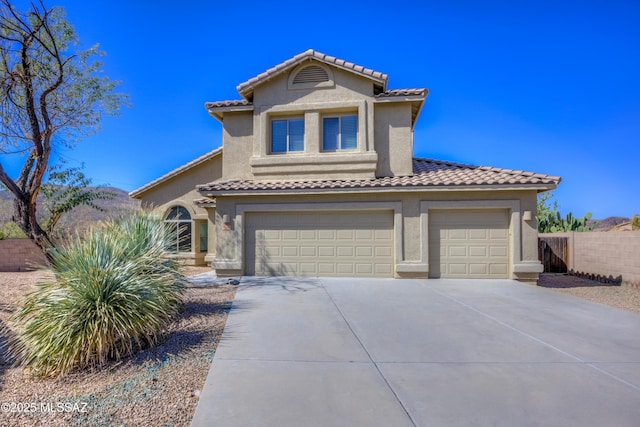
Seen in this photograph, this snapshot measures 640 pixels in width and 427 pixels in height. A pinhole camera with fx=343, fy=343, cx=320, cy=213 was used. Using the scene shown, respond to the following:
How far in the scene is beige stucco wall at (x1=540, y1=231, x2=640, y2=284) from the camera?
11102 mm

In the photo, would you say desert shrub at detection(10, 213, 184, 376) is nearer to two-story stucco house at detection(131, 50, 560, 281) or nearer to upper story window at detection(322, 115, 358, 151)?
two-story stucco house at detection(131, 50, 560, 281)

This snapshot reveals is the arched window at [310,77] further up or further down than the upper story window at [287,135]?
further up

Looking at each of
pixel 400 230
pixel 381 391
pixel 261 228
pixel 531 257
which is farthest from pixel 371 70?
pixel 381 391

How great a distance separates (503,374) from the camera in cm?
435

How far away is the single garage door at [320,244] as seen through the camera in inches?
478

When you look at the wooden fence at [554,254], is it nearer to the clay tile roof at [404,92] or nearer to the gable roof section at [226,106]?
the clay tile roof at [404,92]

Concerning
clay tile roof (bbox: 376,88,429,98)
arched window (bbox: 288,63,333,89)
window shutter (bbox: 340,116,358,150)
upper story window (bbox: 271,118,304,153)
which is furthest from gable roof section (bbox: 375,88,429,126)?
upper story window (bbox: 271,118,304,153)

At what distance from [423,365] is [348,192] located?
7.88 m

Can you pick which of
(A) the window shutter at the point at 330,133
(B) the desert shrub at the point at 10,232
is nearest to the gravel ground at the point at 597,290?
(A) the window shutter at the point at 330,133

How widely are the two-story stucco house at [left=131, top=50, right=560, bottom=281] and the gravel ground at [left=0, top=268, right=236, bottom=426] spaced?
6908mm

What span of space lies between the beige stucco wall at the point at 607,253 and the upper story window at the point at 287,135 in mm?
11690

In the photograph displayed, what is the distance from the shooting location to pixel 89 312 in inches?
192

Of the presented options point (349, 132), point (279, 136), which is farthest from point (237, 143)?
point (349, 132)

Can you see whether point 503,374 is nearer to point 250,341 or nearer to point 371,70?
point 250,341
